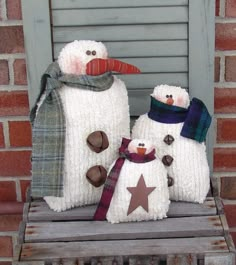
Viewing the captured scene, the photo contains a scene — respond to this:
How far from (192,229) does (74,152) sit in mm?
287

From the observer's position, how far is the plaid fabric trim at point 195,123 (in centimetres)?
135

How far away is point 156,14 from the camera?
1.51 metres

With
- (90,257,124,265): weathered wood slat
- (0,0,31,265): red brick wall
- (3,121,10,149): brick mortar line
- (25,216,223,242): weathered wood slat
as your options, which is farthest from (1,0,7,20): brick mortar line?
(90,257,124,265): weathered wood slat

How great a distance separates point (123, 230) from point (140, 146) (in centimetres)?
17

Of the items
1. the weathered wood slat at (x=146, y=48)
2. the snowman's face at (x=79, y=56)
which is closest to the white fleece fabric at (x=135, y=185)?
the snowman's face at (x=79, y=56)

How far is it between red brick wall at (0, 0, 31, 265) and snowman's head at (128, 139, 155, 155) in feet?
1.32

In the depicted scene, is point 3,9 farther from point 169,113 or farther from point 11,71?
point 169,113

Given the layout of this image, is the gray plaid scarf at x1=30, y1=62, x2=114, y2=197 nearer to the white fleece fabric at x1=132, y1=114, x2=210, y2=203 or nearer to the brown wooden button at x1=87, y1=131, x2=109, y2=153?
the brown wooden button at x1=87, y1=131, x2=109, y2=153

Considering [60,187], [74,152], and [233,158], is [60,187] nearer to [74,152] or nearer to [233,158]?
[74,152]

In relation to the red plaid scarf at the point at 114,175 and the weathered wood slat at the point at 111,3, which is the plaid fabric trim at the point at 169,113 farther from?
the weathered wood slat at the point at 111,3

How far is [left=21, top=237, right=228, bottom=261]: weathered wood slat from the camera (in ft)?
4.05

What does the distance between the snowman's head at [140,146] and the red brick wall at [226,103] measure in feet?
1.20

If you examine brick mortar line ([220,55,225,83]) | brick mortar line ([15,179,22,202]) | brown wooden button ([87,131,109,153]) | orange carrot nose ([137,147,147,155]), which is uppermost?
brick mortar line ([220,55,225,83])

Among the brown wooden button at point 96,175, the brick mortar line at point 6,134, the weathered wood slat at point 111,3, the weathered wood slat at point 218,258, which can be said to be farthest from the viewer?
the brick mortar line at point 6,134
